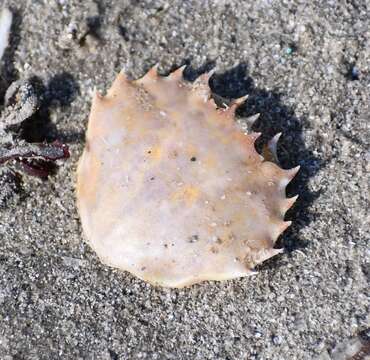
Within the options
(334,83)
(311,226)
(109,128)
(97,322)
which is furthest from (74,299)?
(334,83)

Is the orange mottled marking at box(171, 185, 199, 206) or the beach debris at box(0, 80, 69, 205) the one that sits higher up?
the orange mottled marking at box(171, 185, 199, 206)

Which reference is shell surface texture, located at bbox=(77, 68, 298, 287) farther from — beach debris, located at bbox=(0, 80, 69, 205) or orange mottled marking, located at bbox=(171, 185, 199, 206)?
beach debris, located at bbox=(0, 80, 69, 205)

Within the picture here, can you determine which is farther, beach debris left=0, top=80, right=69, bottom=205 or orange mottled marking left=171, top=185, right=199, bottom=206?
beach debris left=0, top=80, right=69, bottom=205

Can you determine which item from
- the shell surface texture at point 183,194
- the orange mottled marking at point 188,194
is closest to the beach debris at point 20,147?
the shell surface texture at point 183,194

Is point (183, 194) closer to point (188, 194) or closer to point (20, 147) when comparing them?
point (188, 194)

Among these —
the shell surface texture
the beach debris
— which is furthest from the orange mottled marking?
the beach debris

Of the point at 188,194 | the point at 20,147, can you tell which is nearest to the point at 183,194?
the point at 188,194

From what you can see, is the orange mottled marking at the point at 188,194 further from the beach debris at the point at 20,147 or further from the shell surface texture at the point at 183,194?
the beach debris at the point at 20,147

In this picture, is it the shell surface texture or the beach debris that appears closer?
the shell surface texture
